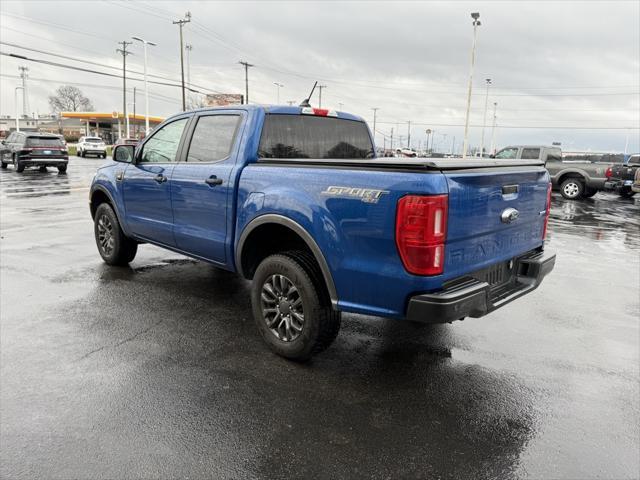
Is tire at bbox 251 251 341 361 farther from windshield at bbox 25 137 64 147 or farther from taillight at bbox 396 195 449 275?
Answer: windshield at bbox 25 137 64 147

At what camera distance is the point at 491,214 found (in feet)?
11.0

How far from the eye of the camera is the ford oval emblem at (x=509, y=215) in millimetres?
3479

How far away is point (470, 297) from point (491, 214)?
24.9 inches

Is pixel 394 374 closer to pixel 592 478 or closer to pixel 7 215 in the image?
pixel 592 478

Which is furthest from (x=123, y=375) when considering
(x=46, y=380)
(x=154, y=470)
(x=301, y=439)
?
(x=301, y=439)

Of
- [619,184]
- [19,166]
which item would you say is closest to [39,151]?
[19,166]

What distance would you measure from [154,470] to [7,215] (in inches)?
398

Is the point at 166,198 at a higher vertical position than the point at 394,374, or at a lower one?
higher

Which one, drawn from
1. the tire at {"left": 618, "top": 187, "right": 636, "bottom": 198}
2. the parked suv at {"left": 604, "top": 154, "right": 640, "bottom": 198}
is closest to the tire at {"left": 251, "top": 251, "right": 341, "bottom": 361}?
the parked suv at {"left": 604, "top": 154, "right": 640, "bottom": 198}

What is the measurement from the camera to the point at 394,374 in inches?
146

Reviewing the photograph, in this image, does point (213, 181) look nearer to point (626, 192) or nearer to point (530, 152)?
point (530, 152)

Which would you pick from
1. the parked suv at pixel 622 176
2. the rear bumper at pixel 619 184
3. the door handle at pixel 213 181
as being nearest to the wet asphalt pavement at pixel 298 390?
the door handle at pixel 213 181

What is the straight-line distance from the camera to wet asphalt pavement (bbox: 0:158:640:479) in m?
2.68

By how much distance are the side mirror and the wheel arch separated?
2.35 metres
